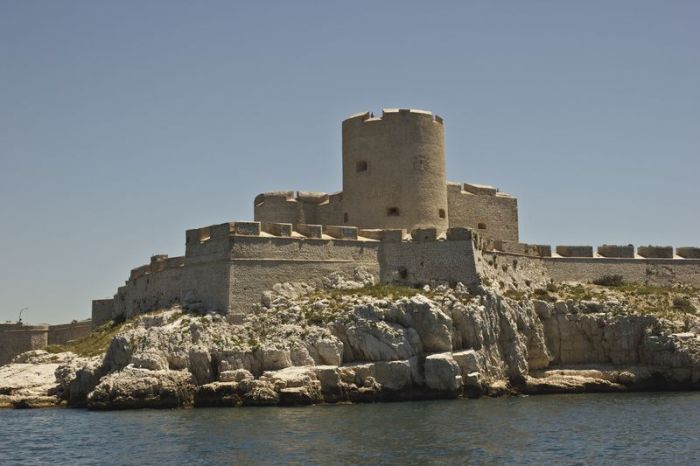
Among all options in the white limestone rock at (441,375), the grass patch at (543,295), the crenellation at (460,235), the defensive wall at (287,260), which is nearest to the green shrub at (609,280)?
the grass patch at (543,295)

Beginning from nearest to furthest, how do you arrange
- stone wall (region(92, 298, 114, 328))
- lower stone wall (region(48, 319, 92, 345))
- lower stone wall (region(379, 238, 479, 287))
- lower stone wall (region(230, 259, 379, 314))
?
lower stone wall (region(230, 259, 379, 314)) → lower stone wall (region(379, 238, 479, 287)) → stone wall (region(92, 298, 114, 328)) → lower stone wall (region(48, 319, 92, 345))

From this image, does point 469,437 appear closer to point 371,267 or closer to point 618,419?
point 618,419

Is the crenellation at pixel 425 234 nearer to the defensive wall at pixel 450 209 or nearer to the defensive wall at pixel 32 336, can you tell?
the defensive wall at pixel 450 209

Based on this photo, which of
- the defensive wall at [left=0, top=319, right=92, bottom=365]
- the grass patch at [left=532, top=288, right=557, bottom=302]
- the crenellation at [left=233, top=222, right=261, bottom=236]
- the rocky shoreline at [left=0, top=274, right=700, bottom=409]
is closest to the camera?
the rocky shoreline at [left=0, top=274, right=700, bottom=409]

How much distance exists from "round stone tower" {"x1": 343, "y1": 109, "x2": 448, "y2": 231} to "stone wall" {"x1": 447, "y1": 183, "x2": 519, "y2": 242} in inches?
87.7

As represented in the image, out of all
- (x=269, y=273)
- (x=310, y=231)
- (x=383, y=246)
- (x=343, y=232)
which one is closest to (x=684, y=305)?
(x=383, y=246)

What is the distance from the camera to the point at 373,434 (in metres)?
29.7

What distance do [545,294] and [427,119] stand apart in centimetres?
991

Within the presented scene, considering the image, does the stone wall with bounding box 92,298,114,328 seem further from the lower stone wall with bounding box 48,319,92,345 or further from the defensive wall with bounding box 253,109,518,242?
the defensive wall with bounding box 253,109,518,242

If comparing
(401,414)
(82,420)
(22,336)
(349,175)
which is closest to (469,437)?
(401,414)

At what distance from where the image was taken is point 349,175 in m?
49.6

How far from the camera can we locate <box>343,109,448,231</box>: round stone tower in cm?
4834

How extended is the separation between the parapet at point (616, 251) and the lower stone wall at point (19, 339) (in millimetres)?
31825

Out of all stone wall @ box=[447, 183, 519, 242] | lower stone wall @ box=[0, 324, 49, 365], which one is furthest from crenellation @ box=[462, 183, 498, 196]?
lower stone wall @ box=[0, 324, 49, 365]
